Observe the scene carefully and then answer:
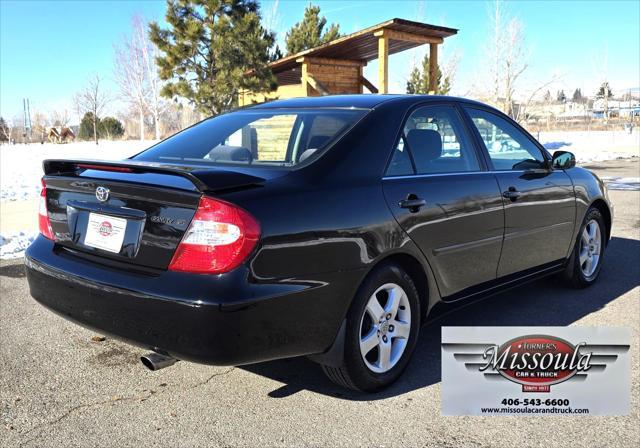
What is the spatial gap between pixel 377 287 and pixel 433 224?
1.84ft

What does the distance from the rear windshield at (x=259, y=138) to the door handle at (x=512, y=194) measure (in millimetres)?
1217

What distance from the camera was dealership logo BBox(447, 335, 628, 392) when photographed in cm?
237

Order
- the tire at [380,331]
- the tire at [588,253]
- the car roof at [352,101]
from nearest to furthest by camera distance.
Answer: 1. the tire at [380,331]
2. the car roof at [352,101]
3. the tire at [588,253]

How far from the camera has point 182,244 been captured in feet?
7.95

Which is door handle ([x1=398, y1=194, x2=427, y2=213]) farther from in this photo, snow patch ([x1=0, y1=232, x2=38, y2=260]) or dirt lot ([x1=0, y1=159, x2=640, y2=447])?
snow patch ([x1=0, y1=232, x2=38, y2=260])

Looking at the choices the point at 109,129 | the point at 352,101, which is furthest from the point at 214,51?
the point at 109,129

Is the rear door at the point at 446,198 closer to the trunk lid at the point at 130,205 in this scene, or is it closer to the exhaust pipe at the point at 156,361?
the trunk lid at the point at 130,205

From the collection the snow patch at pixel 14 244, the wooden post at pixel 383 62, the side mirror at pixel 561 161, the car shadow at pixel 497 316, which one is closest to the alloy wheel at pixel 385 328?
the car shadow at pixel 497 316

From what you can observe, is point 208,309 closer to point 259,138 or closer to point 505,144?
point 259,138

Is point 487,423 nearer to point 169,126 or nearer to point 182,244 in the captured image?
point 182,244

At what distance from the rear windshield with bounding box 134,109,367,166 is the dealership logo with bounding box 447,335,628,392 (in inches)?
49.5

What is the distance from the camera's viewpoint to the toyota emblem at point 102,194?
2.66 metres

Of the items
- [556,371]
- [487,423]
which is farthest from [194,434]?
[556,371]

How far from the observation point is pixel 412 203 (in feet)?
10.1
